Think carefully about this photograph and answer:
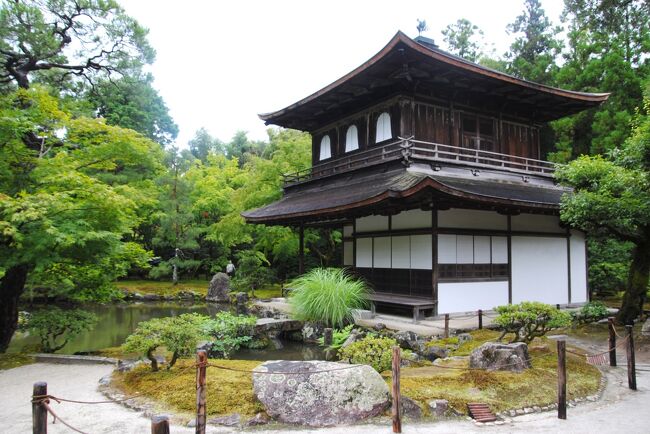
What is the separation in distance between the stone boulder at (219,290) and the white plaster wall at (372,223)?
11.5 meters

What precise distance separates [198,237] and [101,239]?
21.2 meters

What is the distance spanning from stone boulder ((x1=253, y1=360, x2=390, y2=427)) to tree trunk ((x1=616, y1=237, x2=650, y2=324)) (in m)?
9.77

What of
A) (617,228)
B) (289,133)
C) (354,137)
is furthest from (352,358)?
(289,133)

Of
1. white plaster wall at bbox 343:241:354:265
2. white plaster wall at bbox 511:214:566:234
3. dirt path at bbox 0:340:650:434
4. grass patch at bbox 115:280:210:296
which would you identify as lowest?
grass patch at bbox 115:280:210:296

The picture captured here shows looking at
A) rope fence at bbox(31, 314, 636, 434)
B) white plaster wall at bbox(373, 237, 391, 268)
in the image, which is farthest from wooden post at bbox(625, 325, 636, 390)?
white plaster wall at bbox(373, 237, 391, 268)

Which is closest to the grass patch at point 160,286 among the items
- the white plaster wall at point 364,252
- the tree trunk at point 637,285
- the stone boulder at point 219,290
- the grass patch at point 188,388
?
the stone boulder at point 219,290

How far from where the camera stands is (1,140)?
29.6 ft

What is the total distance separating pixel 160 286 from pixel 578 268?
2278 centimetres

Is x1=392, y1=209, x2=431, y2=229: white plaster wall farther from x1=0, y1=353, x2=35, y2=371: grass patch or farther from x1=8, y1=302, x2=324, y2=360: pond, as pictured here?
x1=0, y1=353, x2=35, y2=371: grass patch

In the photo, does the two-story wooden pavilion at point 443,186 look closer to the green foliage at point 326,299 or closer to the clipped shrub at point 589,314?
the green foliage at point 326,299

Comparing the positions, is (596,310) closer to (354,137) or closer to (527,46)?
(354,137)

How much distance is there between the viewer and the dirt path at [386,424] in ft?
18.5

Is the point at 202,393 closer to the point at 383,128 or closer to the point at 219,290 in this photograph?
the point at 383,128

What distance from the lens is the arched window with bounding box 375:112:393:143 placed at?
16.2 meters
